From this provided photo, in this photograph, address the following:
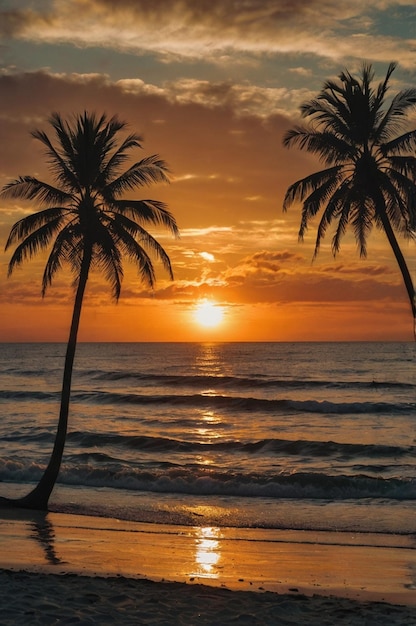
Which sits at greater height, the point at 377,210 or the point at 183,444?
the point at 377,210

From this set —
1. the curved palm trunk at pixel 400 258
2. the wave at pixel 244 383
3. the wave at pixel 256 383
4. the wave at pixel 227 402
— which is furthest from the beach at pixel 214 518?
the wave at pixel 256 383

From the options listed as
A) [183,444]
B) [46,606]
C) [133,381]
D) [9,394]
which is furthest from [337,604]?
[133,381]

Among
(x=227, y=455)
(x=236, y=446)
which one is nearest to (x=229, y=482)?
(x=227, y=455)

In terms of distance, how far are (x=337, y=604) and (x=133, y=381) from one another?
229 feet

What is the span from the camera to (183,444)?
35.8 meters

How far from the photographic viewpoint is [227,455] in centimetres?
3300

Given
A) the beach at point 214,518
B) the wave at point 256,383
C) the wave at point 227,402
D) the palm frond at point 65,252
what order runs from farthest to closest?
the wave at point 256,383 < the wave at point 227,402 < the palm frond at point 65,252 < the beach at point 214,518

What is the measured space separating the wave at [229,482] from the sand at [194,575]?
6227 millimetres

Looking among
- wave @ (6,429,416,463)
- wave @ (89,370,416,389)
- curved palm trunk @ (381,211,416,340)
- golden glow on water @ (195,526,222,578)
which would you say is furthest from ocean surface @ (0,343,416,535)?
curved palm trunk @ (381,211,416,340)

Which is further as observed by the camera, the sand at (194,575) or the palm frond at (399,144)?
the palm frond at (399,144)

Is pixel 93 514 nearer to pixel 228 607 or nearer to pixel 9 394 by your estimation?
pixel 228 607

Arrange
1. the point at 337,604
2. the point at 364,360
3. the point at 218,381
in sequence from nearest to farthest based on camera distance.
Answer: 1. the point at 337,604
2. the point at 218,381
3. the point at 364,360

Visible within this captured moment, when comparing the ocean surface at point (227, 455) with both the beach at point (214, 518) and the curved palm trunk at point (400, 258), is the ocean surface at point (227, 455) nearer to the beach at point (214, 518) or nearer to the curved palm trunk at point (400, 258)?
the beach at point (214, 518)

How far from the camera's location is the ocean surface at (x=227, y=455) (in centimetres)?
2159
